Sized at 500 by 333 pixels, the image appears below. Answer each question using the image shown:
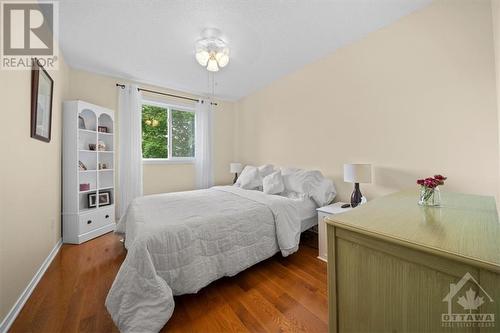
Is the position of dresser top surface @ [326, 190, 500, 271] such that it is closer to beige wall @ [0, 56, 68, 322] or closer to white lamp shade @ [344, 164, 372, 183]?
white lamp shade @ [344, 164, 372, 183]

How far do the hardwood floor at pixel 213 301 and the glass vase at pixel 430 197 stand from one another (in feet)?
3.45

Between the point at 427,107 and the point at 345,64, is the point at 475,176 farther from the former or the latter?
the point at 345,64

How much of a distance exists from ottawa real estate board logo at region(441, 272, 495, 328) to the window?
3.96 meters

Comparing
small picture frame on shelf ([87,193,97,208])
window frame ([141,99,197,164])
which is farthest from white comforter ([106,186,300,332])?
window frame ([141,99,197,164])

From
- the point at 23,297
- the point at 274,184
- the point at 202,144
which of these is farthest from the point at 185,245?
the point at 202,144

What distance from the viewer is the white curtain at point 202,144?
412 cm

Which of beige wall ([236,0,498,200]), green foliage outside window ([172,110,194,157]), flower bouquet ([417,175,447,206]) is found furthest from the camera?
green foliage outside window ([172,110,194,157])

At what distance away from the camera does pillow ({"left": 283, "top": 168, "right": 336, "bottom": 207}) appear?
8.59 feet

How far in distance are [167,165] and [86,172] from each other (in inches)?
49.3

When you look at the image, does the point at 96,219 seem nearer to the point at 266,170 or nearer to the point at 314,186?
the point at 266,170

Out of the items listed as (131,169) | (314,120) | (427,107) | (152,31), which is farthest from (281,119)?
(131,169)

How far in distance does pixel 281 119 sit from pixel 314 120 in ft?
2.32

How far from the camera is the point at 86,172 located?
291cm

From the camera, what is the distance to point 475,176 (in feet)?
5.56
